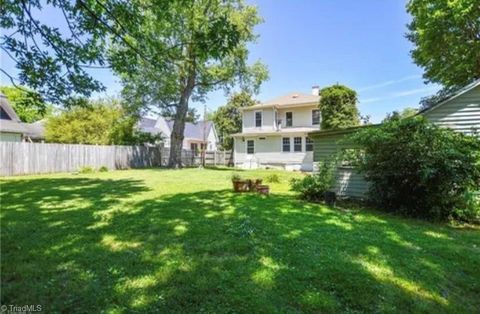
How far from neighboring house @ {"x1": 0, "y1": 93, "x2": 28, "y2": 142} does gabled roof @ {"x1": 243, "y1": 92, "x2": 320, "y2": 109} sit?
53.2 ft

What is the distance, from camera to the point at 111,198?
321 inches

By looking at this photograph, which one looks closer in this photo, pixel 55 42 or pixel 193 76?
pixel 55 42

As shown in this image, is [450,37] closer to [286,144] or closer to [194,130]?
[286,144]

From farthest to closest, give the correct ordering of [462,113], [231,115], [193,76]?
1. [231,115]
2. [193,76]
3. [462,113]

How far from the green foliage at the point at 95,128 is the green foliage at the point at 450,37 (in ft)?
62.2

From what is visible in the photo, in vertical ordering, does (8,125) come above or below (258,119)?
below

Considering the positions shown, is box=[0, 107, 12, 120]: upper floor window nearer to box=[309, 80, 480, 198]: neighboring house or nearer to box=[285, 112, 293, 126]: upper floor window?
box=[285, 112, 293, 126]: upper floor window

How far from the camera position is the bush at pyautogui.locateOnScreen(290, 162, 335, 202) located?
8656mm

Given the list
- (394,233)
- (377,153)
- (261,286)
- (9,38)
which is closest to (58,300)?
(261,286)

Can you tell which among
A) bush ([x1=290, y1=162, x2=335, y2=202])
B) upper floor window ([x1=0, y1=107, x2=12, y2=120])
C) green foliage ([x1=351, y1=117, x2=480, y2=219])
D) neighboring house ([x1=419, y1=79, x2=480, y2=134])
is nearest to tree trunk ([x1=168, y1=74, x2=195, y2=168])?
upper floor window ([x1=0, y1=107, x2=12, y2=120])

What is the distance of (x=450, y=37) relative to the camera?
1502 cm

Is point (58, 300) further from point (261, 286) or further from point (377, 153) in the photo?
point (377, 153)

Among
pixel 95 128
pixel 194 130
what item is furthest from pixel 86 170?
pixel 194 130

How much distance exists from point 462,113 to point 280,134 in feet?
53.6
